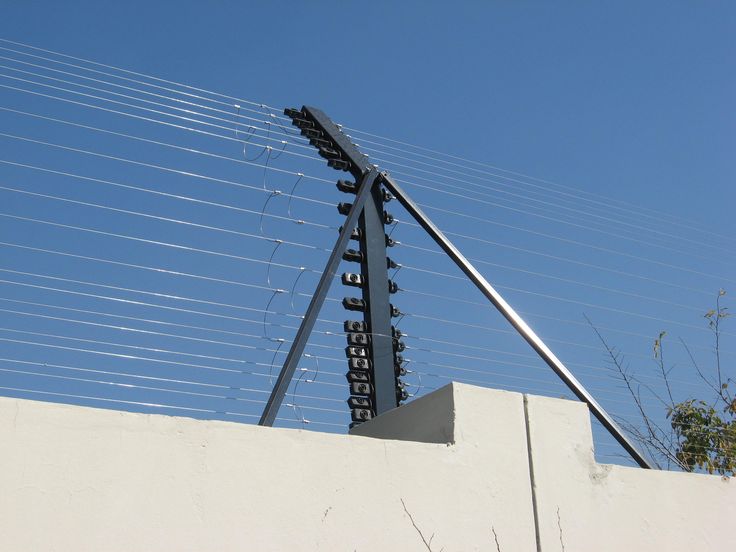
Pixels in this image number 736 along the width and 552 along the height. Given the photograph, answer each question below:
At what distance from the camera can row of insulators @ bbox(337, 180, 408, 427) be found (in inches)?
247

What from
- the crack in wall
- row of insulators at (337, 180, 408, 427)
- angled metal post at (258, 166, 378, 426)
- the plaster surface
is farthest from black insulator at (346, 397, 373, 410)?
the crack in wall

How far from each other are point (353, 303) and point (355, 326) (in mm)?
155

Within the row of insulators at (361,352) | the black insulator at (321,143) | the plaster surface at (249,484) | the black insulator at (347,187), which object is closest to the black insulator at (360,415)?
the row of insulators at (361,352)

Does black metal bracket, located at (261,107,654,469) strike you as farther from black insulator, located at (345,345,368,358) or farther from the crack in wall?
the crack in wall

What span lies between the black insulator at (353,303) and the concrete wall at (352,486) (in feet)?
3.31

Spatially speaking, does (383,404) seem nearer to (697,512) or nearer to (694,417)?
(697,512)

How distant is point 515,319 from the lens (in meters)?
6.76

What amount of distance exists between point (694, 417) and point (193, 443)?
744 centimetres

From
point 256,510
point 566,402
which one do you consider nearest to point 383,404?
point 566,402

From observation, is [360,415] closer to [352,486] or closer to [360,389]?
[360,389]

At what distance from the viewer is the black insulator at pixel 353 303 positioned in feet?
21.5

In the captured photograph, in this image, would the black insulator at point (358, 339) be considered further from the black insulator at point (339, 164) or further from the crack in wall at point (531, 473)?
the crack in wall at point (531, 473)

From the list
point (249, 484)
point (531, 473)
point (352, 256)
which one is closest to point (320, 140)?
point (352, 256)

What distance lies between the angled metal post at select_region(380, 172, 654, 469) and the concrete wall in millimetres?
608
